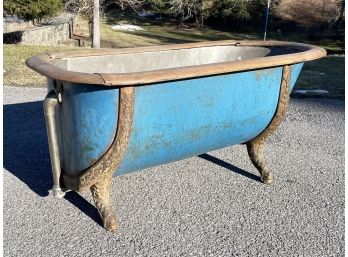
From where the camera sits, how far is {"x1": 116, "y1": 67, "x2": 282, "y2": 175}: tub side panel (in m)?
2.17

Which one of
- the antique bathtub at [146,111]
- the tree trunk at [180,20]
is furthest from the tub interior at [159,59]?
the tree trunk at [180,20]

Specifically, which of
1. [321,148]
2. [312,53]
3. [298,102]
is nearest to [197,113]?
[312,53]

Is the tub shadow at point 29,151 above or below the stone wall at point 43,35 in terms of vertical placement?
above

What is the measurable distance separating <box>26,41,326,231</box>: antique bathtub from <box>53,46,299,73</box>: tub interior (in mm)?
20

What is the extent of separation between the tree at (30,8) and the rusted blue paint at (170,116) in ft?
33.1

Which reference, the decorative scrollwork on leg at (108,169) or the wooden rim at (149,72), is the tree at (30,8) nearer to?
the wooden rim at (149,72)

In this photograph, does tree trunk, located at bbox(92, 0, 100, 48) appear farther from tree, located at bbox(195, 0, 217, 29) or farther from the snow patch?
tree, located at bbox(195, 0, 217, 29)

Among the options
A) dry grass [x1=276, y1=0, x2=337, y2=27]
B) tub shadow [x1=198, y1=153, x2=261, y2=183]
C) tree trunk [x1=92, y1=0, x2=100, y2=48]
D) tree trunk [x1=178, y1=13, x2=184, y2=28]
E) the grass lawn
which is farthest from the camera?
tree trunk [x1=178, y1=13, x2=184, y2=28]

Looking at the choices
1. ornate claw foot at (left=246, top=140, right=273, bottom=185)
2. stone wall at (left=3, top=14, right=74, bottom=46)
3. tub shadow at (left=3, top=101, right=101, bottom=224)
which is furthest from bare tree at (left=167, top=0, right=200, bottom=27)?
ornate claw foot at (left=246, top=140, right=273, bottom=185)

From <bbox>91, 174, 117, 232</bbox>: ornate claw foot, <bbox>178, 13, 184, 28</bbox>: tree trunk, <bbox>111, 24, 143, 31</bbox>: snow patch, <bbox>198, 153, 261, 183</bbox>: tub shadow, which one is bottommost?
<bbox>111, 24, 143, 31</bbox>: snow patch

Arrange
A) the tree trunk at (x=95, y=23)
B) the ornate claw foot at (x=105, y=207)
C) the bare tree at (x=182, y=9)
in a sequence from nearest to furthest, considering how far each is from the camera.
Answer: the ornate claw foot at (x=105, y=207) → the tree trunk at (x=95, y=23) → the bare tree at (x=182, y=9)

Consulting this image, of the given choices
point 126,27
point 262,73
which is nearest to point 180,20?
point 126,27

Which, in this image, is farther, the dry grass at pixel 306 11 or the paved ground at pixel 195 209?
the dry grass at pixel 306 11

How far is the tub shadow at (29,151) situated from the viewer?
2.81 meters
